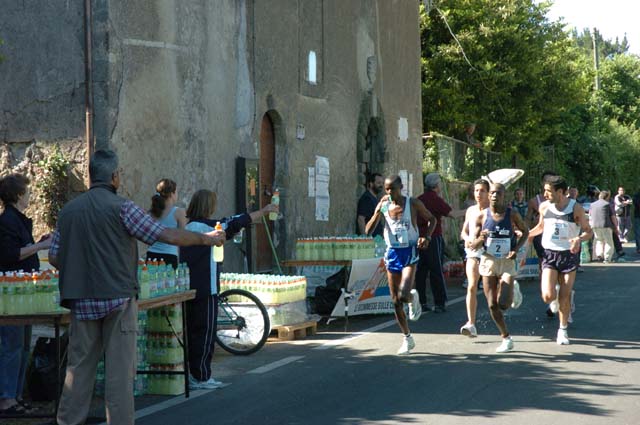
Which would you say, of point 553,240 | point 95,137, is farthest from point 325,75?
point 553,240

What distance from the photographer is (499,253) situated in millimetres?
11414

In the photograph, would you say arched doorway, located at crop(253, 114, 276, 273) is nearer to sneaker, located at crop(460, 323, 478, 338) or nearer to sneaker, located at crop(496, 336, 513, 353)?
sneaker, located at crop(460, 323, 478, 338)

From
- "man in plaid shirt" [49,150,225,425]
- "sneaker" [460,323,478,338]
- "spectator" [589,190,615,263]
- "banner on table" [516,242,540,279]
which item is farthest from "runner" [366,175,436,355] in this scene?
"spectator" [589,190,615,263]

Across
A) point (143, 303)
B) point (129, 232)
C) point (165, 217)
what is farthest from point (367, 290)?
point (129, 232)

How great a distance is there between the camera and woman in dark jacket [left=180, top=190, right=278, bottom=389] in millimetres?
9648

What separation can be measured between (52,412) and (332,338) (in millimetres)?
4845

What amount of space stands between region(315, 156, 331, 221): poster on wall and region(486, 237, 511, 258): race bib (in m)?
8.71

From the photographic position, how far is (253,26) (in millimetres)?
17422

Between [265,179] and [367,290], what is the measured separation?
472 cm

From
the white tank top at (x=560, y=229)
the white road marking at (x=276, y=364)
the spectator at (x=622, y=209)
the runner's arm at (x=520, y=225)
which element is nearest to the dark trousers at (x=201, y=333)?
the white road marking at (x=276, y=364)

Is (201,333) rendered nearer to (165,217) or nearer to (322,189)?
(165,217)

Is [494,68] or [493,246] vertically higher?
[494,68]

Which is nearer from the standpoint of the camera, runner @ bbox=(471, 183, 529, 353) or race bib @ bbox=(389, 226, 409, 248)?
runner @ bbox=(471, 183, 529, 353)

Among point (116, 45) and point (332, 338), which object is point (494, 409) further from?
point (116, 45)
